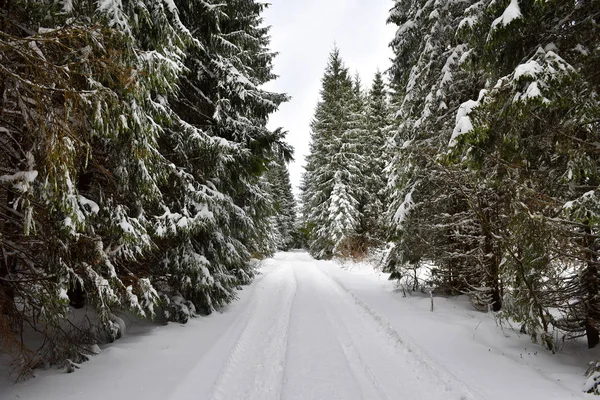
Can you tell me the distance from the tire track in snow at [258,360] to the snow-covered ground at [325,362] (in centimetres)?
2

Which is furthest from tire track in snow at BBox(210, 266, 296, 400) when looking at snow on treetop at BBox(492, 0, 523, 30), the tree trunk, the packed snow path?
snow on treetop at BBox(492, 0, 523, 30)

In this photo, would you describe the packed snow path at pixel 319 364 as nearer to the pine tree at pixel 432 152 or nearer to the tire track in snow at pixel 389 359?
the tire track in snow at pixel 389 359

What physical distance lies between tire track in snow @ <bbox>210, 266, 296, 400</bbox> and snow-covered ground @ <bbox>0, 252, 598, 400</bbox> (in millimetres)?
20

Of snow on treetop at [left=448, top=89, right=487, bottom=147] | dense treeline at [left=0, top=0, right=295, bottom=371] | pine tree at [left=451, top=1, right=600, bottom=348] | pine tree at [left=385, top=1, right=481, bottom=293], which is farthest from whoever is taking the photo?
pine tree at [left=385, top=1, right=481, bottom=293]

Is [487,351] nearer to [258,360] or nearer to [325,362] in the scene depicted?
[325,362]

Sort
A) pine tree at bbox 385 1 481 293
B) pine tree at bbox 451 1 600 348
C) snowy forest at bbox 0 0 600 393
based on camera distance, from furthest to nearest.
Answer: pine tree at bbox 385 1 481 293
pine tree at bbox 451 1 600 348
snowy forest at bbox 0 0 600 393

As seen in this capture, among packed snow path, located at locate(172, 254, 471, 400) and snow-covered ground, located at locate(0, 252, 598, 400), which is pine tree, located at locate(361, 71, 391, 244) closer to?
packed snow path, located at locate(172, 254, 471, 400)

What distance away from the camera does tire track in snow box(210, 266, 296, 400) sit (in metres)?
4.15

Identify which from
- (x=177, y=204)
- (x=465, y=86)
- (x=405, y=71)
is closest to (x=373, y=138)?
(x=405, y=71)

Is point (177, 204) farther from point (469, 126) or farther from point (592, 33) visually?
point (592, 33)

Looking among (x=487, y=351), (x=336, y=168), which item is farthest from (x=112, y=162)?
(x=336, y=168)


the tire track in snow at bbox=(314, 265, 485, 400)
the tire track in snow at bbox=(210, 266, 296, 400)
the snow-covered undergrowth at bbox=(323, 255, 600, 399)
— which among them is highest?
the snow-covered undergrowth at bbox=(323, 255, 600, 399)

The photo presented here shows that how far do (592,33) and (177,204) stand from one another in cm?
812

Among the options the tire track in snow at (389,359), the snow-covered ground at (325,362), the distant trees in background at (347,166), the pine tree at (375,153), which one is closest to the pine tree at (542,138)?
the snow-covered ground at (325,362)
